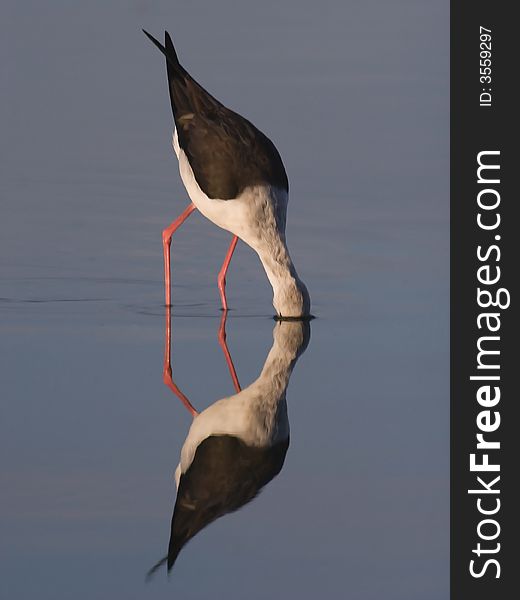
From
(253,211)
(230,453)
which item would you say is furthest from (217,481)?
(253,211)

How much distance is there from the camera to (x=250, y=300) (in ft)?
30.9

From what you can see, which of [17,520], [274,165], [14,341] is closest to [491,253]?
[274,165]

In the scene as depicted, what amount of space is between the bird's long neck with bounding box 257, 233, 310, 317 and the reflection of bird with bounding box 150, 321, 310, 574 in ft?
2.75

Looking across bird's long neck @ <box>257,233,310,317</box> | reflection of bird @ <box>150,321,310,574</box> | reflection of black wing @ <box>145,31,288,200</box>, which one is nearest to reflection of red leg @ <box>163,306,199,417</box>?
reflection of bird @ <box>150,321,310,574</box>

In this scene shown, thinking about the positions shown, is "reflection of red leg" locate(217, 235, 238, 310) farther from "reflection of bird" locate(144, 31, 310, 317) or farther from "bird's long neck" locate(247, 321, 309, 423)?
"bird's long neck" locate(247, 321, 309, 423)

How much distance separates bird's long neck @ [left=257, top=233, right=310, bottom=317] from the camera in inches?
353

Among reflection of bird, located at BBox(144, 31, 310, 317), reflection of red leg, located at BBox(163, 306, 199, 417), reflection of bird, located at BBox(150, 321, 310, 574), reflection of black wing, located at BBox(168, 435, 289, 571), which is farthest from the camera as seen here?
reflection of bird, located at BBox(144, 31, 310, 317)

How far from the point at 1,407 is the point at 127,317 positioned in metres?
1.76

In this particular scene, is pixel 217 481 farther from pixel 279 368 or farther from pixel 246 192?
pixel 246 192

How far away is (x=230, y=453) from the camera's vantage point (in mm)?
6789

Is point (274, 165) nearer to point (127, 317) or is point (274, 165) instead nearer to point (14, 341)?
point (127, 317)

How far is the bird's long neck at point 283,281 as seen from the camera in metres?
8.96

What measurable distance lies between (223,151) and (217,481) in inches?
124

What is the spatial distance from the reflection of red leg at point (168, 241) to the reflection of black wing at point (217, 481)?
2.41 metres
